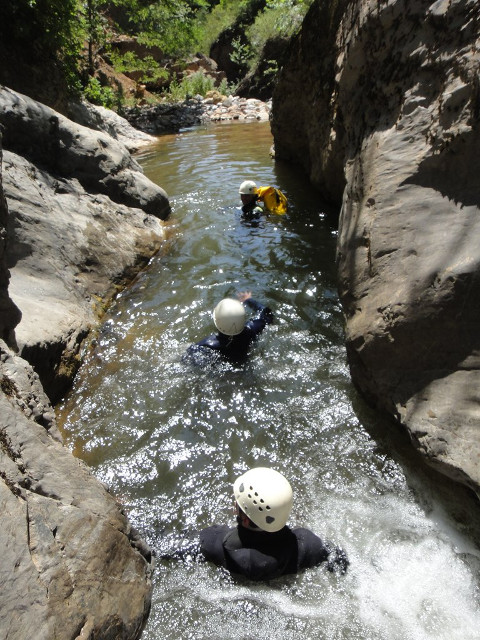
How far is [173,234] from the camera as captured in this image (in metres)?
7.10

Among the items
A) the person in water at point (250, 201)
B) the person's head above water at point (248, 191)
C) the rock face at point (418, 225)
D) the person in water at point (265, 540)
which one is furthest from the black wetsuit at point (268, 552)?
the person's head above water at point (248, 191)

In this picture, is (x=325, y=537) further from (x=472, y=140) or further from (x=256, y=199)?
(x=256, y=199)

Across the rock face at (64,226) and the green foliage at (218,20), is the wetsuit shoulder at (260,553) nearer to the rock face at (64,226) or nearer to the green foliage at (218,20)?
the rock face at (64,226)

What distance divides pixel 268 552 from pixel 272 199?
19.4 feet

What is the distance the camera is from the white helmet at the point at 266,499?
7.70 ft

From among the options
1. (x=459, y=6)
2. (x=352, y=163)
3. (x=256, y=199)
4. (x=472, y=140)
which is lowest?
(x=256, y=199)

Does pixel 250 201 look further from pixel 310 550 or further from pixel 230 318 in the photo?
pixel 310 550

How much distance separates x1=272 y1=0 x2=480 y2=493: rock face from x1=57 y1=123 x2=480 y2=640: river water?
0.45 metres

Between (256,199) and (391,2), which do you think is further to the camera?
(256,199)

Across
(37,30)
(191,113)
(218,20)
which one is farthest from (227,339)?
(218,20)

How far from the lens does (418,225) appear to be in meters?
3.06

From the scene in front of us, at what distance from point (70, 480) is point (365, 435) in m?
2.22

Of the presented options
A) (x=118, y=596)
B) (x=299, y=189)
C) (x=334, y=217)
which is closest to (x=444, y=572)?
(x=118, y=596)

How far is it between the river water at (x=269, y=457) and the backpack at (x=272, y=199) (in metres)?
1.55
